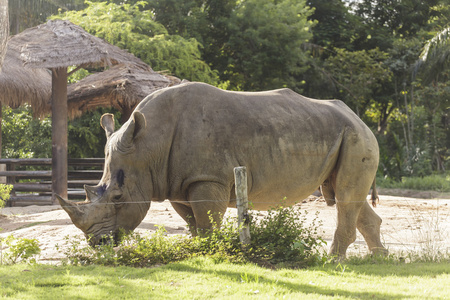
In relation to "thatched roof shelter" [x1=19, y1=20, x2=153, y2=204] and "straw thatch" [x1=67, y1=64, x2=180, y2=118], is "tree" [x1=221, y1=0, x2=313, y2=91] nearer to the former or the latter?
"straw thatch" [x1=67, y1=64, x2=180, y2=118]

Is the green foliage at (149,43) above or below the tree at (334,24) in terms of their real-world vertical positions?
below

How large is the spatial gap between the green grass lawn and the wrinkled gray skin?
2.63 feet

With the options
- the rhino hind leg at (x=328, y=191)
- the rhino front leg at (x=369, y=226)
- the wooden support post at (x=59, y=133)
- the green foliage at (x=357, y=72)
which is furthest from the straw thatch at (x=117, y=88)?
the green foliage at (x=357, y=72)

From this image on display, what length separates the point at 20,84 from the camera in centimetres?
1474

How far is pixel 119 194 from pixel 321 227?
4.95 m

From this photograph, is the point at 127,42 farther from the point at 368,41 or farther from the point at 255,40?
the point at 368,41

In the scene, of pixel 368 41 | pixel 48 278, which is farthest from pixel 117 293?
pixel 368 41

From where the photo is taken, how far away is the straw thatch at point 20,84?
1441 cm

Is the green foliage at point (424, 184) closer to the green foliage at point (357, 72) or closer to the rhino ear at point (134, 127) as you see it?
the green foliage at point (357, 72)

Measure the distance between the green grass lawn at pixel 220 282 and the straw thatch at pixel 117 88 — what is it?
338 inches

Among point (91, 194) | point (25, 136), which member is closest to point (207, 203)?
point (91, 194)

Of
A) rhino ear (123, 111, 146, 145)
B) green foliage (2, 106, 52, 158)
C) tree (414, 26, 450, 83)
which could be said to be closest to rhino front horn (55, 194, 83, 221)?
rhino ear (123, 111, 146, 145)

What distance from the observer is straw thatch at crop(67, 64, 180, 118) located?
46.2 ft

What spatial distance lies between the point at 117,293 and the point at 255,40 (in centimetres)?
1922
